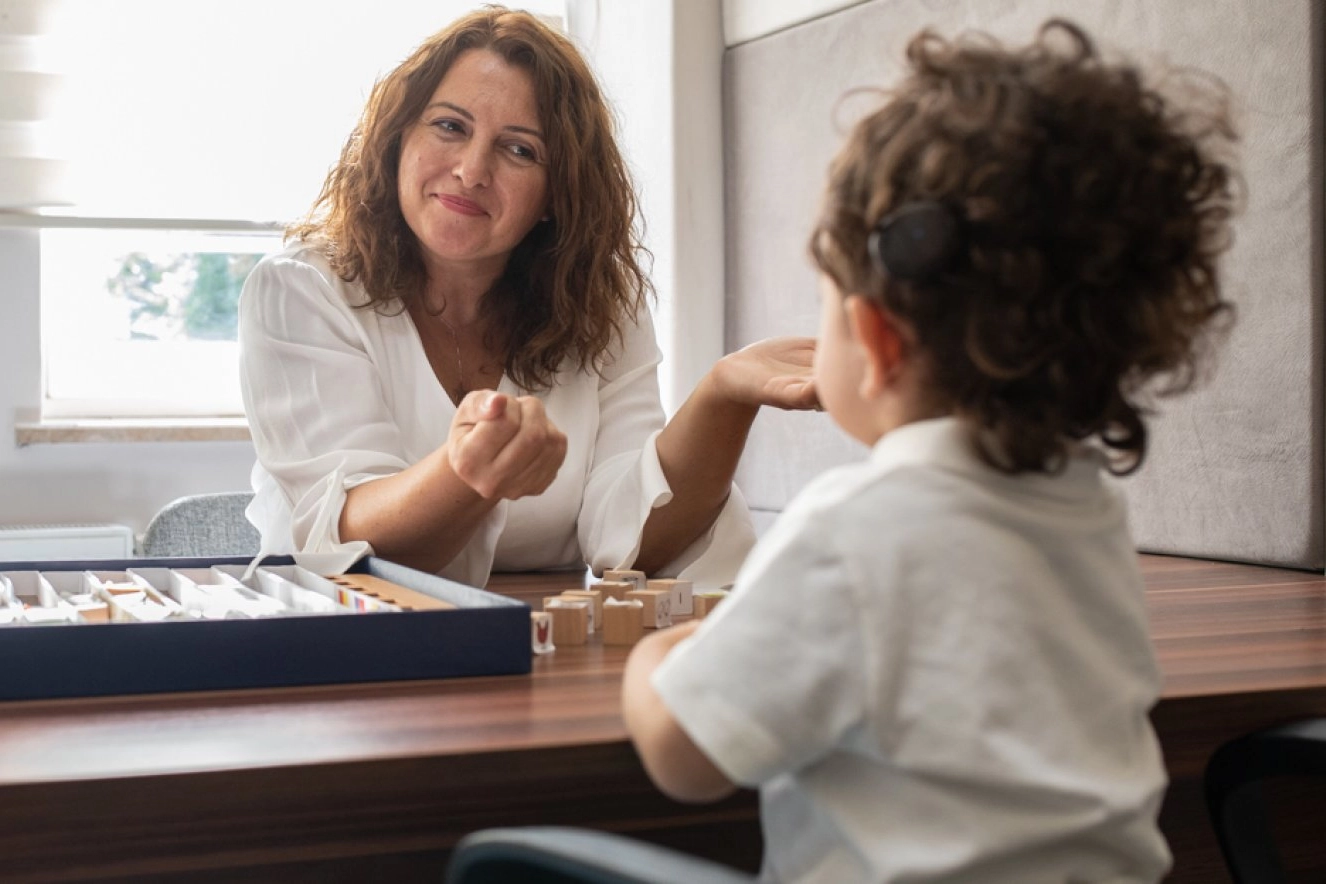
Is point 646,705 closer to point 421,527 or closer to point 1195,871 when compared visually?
point 1195,871

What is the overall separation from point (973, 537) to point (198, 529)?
191 centimetres

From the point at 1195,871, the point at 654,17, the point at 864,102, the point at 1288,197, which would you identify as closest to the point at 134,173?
the point at 654,17

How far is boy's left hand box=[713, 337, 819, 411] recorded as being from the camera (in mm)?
1494

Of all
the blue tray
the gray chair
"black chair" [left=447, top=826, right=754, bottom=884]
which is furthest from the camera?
the gray chair

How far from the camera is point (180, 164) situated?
3.35m

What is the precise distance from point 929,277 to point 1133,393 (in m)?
0.15

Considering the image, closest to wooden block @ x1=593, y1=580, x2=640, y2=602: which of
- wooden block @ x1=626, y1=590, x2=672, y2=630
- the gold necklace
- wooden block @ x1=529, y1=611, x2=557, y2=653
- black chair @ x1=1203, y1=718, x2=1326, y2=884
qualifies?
wooden block @ x1=626, y1=590, x2=672, y2=630

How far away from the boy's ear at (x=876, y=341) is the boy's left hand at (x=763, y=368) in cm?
75

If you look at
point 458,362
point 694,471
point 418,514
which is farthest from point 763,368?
point 458,362

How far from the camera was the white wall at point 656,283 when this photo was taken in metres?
3.17

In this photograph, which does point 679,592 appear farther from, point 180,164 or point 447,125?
point 180,164

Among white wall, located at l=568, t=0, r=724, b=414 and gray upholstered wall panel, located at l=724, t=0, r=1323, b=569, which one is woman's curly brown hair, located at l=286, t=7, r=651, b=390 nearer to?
gray upholstered wall panel, located at l=724, t=0, r=1323, b=569

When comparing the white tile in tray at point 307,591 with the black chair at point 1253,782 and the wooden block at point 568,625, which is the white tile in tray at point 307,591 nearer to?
the wooden block at point 568,625

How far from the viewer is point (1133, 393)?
727mm
